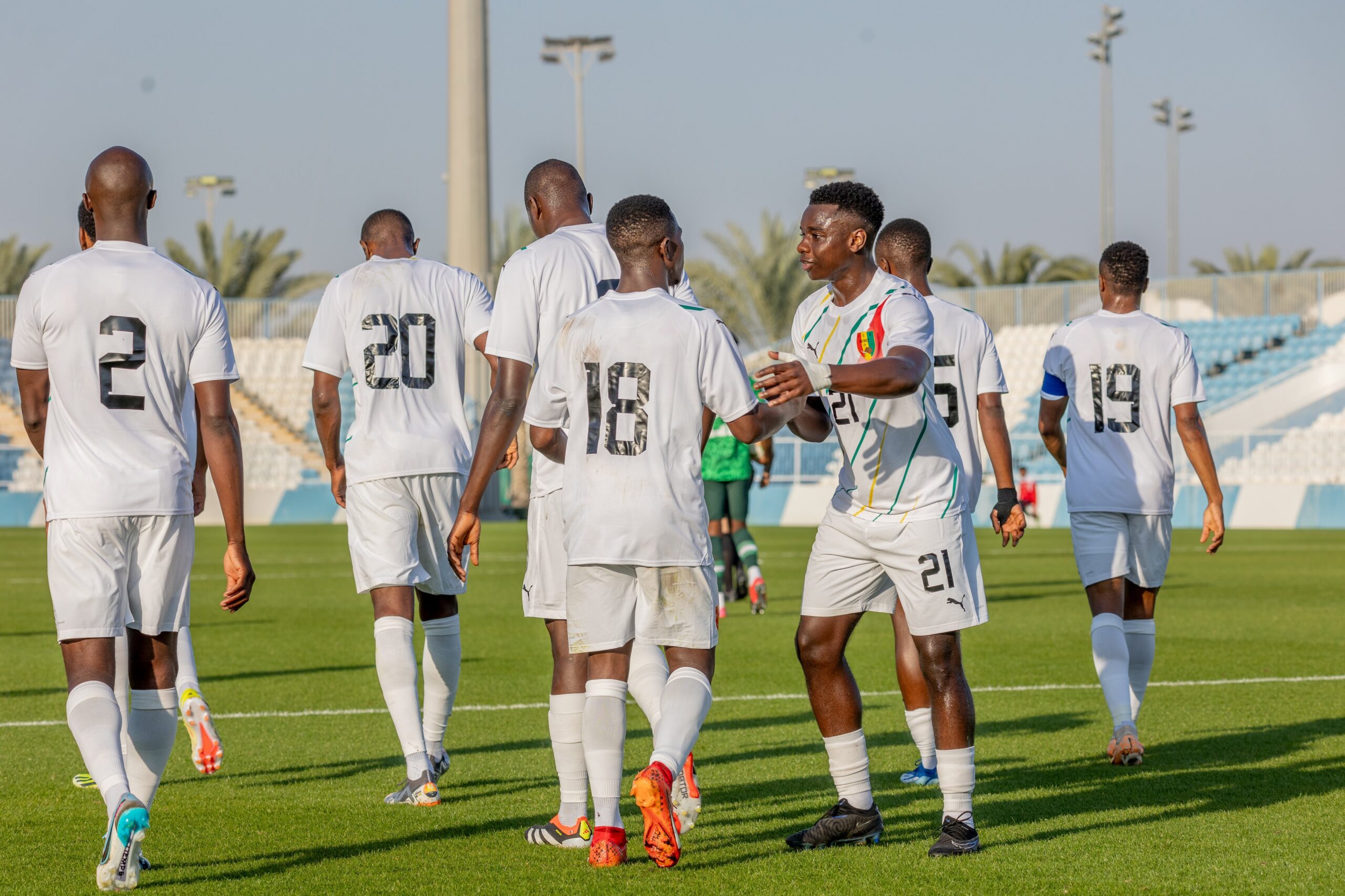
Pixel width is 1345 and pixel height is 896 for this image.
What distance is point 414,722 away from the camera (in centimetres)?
637

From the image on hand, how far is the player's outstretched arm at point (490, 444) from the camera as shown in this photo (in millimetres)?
5406

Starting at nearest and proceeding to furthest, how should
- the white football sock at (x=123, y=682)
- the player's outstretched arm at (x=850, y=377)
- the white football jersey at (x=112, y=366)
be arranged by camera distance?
the player's outstretched arm at (x=850, y=377) < the white football jersey at (x=112, y=366) < the white football sock at (x=123, y=682)

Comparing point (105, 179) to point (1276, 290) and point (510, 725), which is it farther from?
point (1276, 290)

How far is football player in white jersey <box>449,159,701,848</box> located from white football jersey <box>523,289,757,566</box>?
0.30m

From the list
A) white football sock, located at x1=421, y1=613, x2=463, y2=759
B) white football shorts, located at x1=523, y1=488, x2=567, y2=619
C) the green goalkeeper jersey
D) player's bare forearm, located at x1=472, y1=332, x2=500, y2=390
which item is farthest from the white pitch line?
the green goalkeeper jersey

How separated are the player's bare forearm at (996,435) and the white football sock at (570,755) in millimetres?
2099

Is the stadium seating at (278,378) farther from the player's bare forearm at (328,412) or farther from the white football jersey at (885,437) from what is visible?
the white football jersey at (885,437)

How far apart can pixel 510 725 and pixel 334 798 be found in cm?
203

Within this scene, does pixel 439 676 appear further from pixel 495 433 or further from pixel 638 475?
pixel 638 475

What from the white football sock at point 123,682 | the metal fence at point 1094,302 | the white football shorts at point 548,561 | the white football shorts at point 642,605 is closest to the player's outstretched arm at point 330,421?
the white football sock at point 123,682

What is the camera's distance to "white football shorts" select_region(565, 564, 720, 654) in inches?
201

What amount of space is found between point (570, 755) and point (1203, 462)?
352 cm

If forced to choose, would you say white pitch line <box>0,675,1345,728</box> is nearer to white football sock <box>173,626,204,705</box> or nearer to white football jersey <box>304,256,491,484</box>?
white football sock <box>173,626,204,705</box>

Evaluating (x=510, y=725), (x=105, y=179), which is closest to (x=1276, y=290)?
(x=510, y=725)
